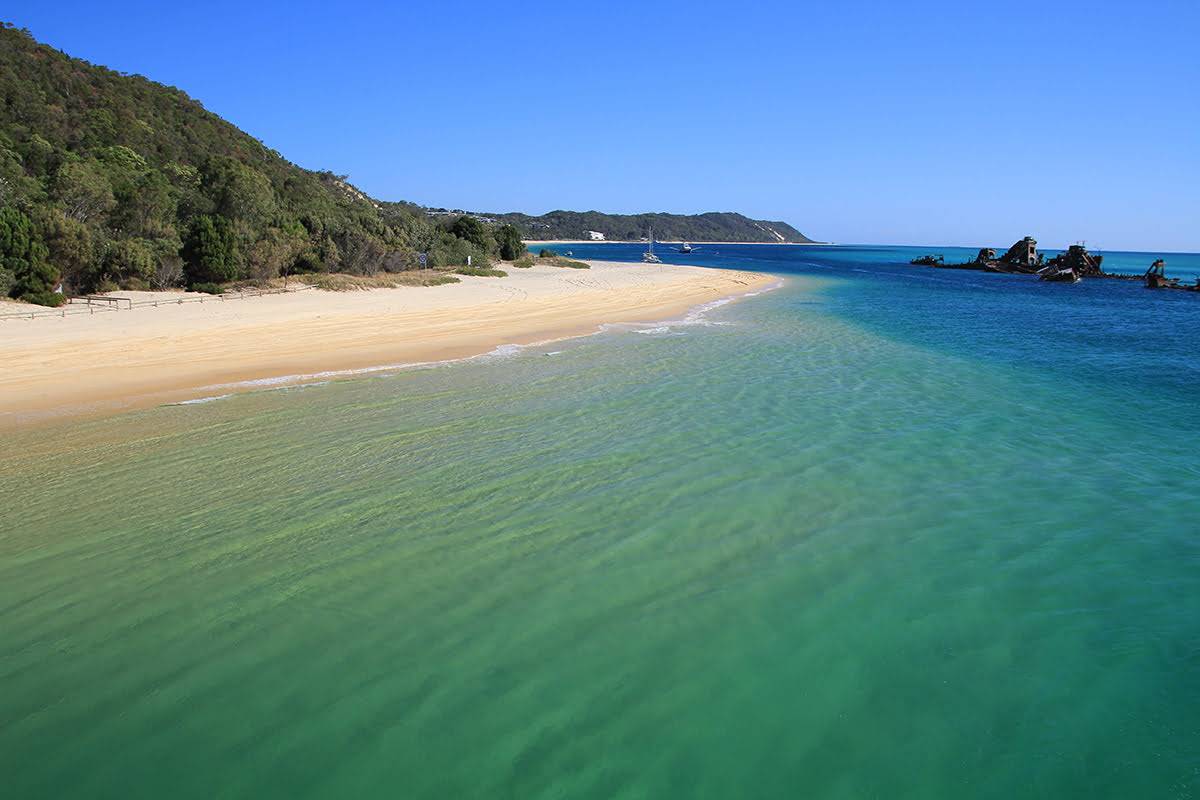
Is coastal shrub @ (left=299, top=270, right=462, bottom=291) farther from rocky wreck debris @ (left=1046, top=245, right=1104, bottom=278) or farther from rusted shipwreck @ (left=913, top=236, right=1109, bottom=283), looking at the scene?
rocky wreck debris @ (left=1046, top=245, right=1104, bottom=278)

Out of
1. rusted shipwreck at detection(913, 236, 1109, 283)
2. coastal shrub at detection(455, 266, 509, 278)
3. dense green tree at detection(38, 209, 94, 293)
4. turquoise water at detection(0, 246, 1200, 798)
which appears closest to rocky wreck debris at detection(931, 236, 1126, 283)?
rusted shipwreck at detection(913, 236, 1109, 283)

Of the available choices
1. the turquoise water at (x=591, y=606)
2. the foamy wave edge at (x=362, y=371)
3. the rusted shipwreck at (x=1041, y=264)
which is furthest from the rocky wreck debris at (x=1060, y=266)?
the turquoise water at (x=591, y=606)

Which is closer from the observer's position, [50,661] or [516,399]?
[50,661]

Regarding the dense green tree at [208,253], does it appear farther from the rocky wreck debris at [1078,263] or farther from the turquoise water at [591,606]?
the rocky wreck debris at [1078,263]

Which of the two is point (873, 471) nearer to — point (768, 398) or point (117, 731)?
point (768, 398)

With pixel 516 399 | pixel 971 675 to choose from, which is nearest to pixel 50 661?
pixel 971 675

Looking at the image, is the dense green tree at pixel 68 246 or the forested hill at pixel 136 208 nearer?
the dense green tree at pixel 68 246
